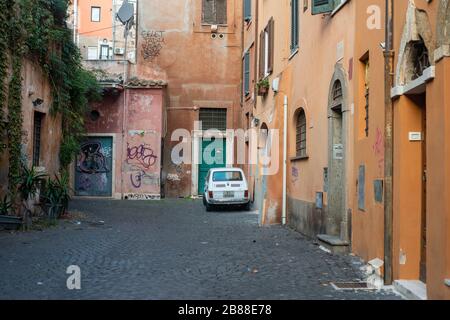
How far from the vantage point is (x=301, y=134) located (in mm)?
14188

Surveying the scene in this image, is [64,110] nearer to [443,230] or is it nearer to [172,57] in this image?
[172,57]

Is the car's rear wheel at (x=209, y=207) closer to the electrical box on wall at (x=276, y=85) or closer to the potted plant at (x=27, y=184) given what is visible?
the electrical box on wall at (x=276, y=85)

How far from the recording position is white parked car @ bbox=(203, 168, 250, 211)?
19672 mm

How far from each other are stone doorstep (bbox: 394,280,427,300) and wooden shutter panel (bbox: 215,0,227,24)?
855 inches

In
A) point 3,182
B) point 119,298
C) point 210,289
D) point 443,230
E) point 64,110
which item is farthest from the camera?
point 64,110

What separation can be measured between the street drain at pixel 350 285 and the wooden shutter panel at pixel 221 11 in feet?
69.7

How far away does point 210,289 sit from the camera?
6.84 meters

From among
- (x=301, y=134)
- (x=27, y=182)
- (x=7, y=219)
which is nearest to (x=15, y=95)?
(x=27, y=182)

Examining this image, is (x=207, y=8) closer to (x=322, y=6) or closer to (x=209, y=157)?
(x=209, y=157)

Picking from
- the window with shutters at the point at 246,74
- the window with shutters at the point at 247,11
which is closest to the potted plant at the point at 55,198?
the window with shutters at the point at 246,74

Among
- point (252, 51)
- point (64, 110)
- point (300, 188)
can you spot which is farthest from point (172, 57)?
point (300, 188)

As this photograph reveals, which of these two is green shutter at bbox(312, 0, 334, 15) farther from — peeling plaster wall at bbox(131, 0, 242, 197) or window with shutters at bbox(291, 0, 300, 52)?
peeling plaster wall at bbox(131, 0, 242, 197)

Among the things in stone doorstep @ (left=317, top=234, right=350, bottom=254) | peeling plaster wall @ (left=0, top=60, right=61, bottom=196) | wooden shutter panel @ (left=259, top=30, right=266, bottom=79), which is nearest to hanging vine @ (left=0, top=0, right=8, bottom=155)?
peeling plaster wall @ (left=0, top=60, right=61, bottom=196)

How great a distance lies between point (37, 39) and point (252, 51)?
430 inches
